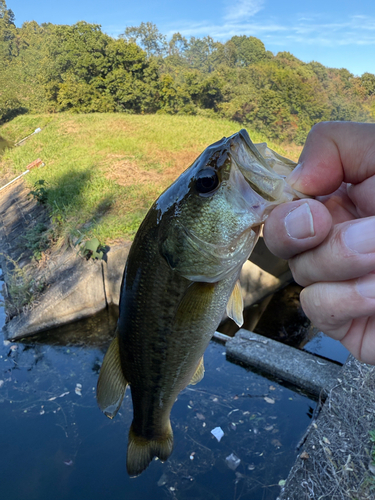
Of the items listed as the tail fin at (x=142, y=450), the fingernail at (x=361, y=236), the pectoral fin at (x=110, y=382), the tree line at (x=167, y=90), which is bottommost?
the tail fin at (x=142, y=450)

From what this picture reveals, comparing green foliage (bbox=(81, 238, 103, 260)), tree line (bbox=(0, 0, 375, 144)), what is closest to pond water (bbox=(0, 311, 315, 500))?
green foliage (bbox=(81, 238, 103, 260))

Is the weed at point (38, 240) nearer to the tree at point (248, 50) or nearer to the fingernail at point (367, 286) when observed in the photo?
the fingernail at point (367, 286)

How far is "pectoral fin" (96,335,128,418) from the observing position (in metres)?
1.88

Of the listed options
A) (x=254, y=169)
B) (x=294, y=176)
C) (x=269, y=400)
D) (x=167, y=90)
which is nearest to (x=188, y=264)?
(x=254, y=169)

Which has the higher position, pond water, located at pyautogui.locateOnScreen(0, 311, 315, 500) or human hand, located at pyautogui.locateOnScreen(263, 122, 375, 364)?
human hand, located at pyautogui.locateOnScreen(263, 122, 375, 364)

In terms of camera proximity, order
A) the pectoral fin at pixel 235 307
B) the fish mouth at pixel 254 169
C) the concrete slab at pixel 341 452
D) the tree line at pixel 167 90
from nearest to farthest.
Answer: the fish mouth at pixel 254 169 → the pectoral fin at pixel 235 307 → the concrete slab at pixel 341 452 → the tree line at pixel 167 90

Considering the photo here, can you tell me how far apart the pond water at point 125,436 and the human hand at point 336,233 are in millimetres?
3327

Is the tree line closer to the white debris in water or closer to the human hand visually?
the white debris in water

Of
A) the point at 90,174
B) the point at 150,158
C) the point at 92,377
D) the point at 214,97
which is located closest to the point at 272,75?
the point at 214,97

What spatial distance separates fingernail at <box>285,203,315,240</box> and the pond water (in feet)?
Answer: 12.6

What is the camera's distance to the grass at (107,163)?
9.44 m

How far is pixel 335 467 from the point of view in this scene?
2951 mm

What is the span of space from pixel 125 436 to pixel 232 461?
1.46 m

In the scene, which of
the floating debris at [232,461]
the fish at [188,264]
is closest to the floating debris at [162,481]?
the floating debris at [232,461]
